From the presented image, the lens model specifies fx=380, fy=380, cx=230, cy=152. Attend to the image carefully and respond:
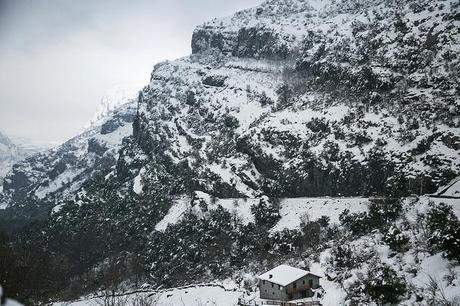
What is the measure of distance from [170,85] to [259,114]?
2253 inches

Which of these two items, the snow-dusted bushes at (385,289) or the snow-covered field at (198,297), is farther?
the snow-covered field at (198,297)

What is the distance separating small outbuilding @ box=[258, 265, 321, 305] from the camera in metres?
56.1

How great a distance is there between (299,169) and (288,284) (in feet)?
152

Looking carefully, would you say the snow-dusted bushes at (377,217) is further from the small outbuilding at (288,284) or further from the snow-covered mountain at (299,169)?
Answer: the small outbuilding at (288,284)

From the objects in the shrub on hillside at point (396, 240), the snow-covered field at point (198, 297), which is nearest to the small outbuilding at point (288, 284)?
the snow-covered field at point (198, 297)

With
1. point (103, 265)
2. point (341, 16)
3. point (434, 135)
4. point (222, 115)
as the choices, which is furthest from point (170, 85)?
point (434, 135)

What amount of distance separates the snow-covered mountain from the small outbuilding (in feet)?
9.63

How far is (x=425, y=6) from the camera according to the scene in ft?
406

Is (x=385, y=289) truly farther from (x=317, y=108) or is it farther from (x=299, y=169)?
(x=317, y=108)

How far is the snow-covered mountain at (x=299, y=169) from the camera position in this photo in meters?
65.4

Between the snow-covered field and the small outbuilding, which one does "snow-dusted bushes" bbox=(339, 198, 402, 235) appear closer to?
the small outbuilding

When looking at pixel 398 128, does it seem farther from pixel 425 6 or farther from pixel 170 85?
pixel 170 85

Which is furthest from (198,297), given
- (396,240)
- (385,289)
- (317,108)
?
(317,108)

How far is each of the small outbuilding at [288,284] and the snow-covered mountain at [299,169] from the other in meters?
2.94
